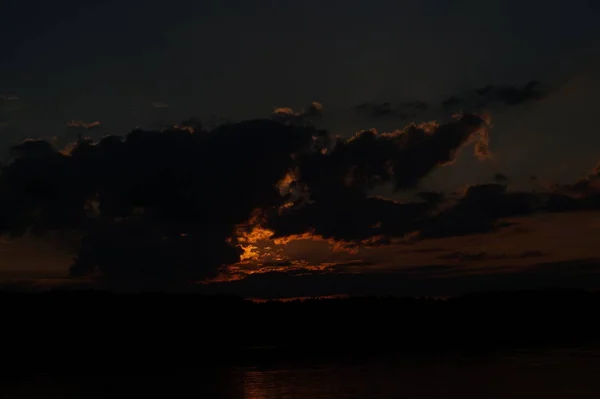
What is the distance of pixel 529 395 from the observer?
48.2m

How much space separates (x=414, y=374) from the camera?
6294cm

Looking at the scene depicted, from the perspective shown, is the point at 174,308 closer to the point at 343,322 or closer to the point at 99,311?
the point at 99,311

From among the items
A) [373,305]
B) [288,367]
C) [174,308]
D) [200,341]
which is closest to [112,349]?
[200,341]

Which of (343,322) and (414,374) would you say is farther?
(343,322)

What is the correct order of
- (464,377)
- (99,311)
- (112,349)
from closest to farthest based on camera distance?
(464,377)
(112,349)
(99,311)

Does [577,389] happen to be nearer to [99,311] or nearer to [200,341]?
[200,341]

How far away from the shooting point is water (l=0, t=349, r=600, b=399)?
50.6m

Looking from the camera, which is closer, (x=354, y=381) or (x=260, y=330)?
(x=354, y=381)

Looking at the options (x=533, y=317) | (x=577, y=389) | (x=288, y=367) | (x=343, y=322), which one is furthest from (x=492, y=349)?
(x=533, y=317)

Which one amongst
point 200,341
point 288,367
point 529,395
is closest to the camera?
point 529,395

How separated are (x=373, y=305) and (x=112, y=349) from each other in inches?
2997

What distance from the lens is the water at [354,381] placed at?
50.6 meters

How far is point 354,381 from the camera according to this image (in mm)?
57625

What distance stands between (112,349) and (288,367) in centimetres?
4879
